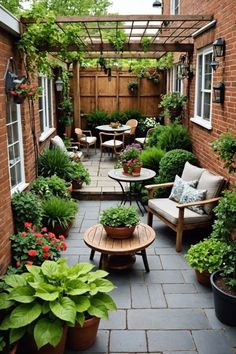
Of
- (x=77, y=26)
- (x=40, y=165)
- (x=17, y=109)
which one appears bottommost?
(x=40, y=165)

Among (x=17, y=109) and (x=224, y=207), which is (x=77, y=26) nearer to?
(x=17, y=109)

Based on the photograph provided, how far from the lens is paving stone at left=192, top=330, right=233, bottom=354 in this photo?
284cm

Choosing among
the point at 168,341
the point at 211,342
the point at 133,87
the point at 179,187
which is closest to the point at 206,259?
the point at 211,342

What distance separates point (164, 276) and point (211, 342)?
1.18 meters

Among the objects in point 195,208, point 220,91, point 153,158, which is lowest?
point 195,208

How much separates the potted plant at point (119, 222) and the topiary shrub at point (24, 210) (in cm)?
83

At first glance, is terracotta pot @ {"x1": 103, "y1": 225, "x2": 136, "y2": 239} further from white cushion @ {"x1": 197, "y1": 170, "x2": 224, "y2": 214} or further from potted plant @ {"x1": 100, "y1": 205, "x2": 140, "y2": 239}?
white cushion @ {"x1": 197, "y1": 170, "x2": 224, "y2": 214}

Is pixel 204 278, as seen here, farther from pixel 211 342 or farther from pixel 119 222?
pixel 119 222

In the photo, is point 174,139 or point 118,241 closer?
point 118,241

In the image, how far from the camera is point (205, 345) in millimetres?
2908

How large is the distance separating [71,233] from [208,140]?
259 centimetres

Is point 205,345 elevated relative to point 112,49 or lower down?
lower down

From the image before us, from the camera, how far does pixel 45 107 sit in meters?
8.20

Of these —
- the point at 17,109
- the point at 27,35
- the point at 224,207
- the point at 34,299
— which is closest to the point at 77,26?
the point at 27,35
